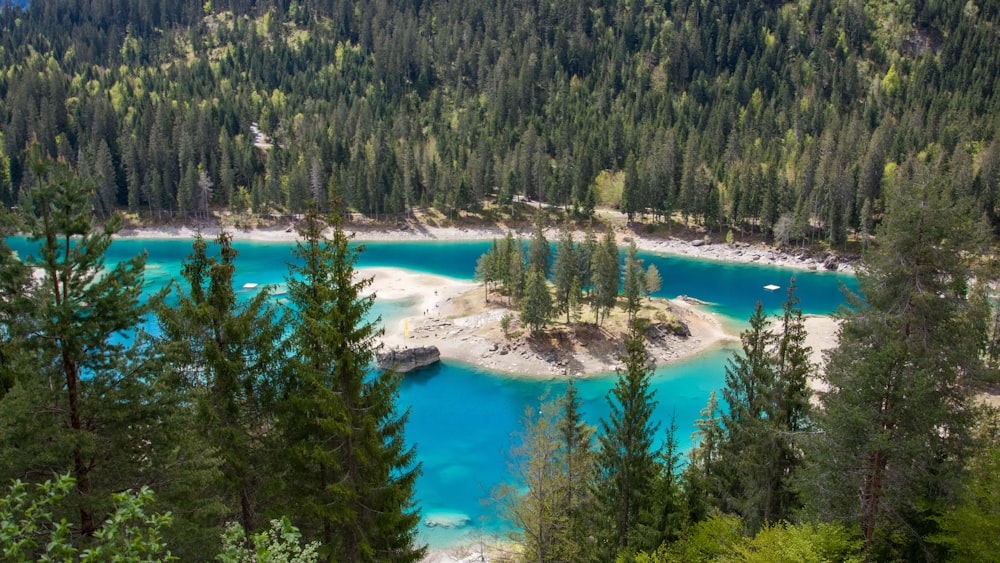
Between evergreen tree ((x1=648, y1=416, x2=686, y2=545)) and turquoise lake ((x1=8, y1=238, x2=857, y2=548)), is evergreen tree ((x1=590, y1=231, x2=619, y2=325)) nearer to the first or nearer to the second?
turquoise lake ((x1=8, y1=238, x2=857, y2=548))

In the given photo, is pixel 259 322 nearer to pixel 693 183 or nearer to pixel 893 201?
pixel 893 201

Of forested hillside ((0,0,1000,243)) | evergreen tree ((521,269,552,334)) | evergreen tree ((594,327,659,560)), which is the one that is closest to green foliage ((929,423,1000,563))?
evergreen tree ((594,327,659,560))

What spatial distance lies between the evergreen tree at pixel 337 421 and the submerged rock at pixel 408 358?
141 feet

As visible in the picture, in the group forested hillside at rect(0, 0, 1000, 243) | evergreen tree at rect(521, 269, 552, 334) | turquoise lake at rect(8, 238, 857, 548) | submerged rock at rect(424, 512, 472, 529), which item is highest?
forested hillside at rect(0, 0, 1000, 243)

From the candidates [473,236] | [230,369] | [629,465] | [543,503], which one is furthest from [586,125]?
[230,369]

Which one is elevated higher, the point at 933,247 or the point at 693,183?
the point at 693,183

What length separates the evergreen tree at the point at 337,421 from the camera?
1677cm

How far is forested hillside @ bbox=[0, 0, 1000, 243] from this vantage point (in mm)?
120500

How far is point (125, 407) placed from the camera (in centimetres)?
1383

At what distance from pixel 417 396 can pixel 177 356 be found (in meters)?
43.0

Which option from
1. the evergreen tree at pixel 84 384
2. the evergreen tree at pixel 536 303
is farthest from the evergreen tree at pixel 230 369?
the evergreen tree at pixel 536 303

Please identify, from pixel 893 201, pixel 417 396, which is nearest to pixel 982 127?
pixel 417 396

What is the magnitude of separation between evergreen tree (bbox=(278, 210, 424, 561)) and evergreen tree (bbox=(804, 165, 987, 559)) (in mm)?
12302

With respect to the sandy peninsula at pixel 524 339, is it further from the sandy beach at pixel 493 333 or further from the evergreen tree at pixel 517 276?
the evergreen tree at pixel 517 276
